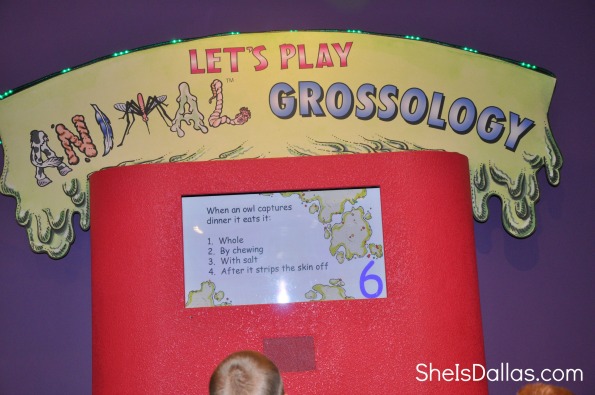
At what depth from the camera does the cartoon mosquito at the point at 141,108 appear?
4.40 meters

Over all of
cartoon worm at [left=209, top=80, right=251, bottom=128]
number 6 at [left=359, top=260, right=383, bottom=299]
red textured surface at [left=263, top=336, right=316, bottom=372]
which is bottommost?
red textured surface at [left=263, top=336, right=316, bottom=372]

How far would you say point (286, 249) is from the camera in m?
3.74

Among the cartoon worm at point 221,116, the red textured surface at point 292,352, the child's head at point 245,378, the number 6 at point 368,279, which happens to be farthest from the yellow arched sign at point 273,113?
the child's head at point 245,378

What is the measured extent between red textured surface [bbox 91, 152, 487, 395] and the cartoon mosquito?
0.62 metres

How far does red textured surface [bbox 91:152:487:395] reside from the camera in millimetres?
3656

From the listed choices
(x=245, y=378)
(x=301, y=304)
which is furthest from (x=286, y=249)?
(x=245, y=378)

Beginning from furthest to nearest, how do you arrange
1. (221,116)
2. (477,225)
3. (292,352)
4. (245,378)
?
(477,225), (221,116), (292,352), (245,378)

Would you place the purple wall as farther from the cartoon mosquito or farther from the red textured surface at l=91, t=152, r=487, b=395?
the red textured surface at l=91, t=152, r=487, b=395

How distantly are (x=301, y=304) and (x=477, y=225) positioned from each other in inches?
52.3

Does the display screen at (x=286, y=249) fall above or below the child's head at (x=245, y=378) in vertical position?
above

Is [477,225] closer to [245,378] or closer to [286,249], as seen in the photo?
[286,249]

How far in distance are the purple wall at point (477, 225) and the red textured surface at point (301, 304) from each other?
2.35 feet

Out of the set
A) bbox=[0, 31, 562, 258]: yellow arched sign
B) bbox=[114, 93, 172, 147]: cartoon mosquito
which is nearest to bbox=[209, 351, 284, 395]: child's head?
bbox=[0, 31, 562, 258]: yellow arched sign

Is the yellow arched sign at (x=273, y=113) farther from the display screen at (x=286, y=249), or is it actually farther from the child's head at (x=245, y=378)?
the child's head at (x=245, y=378)
